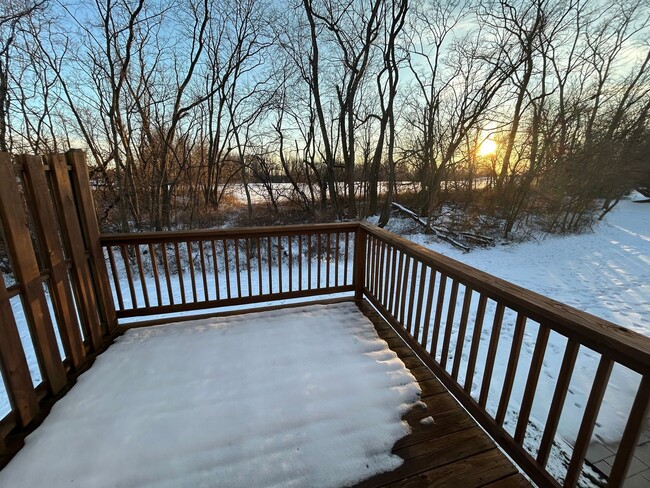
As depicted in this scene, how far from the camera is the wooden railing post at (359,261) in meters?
2.88

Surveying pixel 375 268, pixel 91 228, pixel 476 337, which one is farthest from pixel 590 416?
pixel 91 228

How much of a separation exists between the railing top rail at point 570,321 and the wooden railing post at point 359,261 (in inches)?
49.4

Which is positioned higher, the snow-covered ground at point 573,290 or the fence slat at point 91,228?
the fence slat at point 91,228

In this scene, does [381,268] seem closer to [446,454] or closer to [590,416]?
[446,454]

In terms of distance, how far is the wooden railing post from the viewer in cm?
288

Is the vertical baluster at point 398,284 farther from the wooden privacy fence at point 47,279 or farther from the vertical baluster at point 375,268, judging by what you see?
the wooden privacy fence at point 47,279

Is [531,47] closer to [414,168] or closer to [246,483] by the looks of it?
[414,168]

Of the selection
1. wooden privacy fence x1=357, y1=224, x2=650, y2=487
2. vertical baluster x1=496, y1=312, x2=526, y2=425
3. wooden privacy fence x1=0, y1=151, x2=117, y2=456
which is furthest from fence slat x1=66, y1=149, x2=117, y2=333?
vertical baluster x1=496, y1=312, x2=526, y2=425

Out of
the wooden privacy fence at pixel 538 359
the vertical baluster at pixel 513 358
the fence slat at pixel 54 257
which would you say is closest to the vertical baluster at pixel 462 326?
the wooden privacy fence at pixel 538 359

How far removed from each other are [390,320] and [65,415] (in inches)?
87.6

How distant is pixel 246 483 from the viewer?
124cm

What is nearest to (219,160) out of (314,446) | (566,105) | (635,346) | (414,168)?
(414,168)

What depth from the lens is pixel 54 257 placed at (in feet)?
5.70

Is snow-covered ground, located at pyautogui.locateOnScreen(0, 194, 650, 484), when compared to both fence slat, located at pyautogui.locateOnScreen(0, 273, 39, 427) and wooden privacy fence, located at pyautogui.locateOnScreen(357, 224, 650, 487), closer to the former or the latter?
wooden privacy fence, located at pyautogui.locateOnScreen(357, 224, 650, 487)
